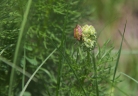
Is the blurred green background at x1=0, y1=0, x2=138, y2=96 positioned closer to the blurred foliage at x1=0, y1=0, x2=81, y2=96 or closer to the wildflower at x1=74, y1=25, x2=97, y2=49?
the blurred foliage at x1=0, y1=0, x2=81, y2=96

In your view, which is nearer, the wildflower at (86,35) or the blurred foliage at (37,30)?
the wildflower at (86,35)

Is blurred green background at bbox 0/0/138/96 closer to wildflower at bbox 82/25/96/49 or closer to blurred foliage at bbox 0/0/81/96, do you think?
blurred foliage at bbox 0/0/81/96

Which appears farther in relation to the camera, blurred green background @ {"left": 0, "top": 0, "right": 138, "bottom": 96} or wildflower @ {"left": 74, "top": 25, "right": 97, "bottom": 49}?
blurred green background @ {"left": 0, "top": 0, "right": 138, "bottom": 96}

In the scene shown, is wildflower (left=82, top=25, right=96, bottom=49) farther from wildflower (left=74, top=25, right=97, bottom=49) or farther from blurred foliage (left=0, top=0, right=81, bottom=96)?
blurred foliage (left=0, top=0, right=81, bottom=96)

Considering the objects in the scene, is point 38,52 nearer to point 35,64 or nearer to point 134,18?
point 35,64

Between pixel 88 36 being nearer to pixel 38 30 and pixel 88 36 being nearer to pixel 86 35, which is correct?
pixel 86 35


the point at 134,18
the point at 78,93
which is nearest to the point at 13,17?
the point at 78,93

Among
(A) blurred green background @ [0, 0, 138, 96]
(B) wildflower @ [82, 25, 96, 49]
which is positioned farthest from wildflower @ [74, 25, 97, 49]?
(A) blurred green background @ [0, 0, 138, 96]

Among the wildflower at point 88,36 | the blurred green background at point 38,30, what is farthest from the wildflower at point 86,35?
the blurred green background at point 38,30

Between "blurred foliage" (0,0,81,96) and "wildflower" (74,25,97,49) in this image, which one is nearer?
"wildflower" (74,25,97,49)

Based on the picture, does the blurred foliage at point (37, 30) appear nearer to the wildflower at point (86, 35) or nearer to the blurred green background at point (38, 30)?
the blurred green background at point (38, 30)

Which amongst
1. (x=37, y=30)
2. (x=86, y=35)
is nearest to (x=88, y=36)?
(x=86, y=35)
